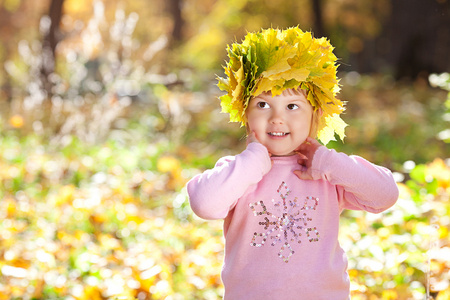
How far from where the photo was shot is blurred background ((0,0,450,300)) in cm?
307

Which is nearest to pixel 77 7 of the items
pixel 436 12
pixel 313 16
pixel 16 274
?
pixel 313 16

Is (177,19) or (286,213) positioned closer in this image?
(286,213)

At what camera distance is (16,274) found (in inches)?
121

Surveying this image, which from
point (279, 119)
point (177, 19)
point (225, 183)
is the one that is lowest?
point (225, 183)

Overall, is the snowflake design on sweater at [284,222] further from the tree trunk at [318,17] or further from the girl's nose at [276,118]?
the tree trunk at [318,17]

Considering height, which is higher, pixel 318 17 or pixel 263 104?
pixel 318 17

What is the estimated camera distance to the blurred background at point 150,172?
10.1 feet

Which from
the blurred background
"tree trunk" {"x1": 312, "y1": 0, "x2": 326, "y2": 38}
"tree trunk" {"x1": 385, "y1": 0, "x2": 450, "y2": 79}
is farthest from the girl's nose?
"tree trunk" {"x1": 312, "y1": 0, "x2": 326, "y2": 38}

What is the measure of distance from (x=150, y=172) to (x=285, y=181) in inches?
139

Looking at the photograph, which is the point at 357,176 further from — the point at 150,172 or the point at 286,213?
the point at 150,172

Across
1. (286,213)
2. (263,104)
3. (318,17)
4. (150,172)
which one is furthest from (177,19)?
(286,213)

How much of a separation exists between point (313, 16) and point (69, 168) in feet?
33.8

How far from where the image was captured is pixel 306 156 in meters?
1.95

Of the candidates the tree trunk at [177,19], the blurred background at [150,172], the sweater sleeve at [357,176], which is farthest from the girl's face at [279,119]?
the tree trunk at [177,19]
